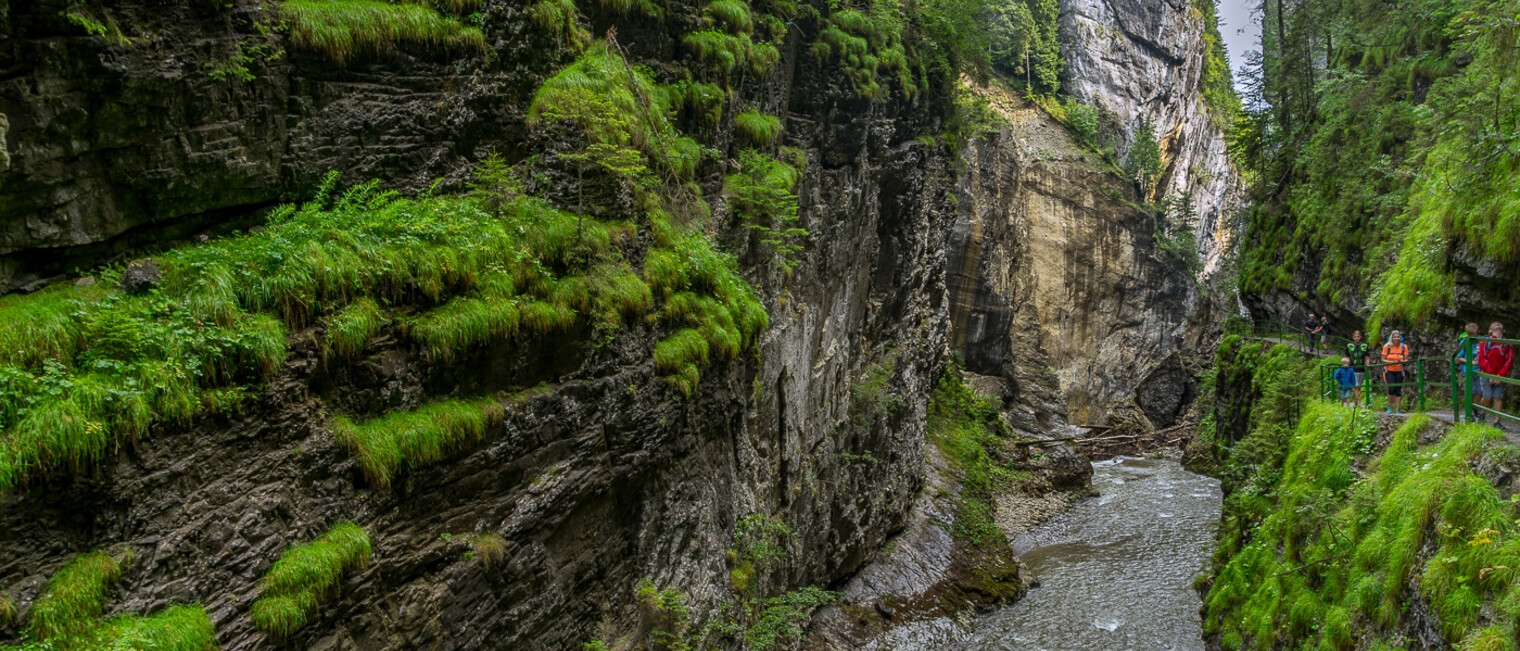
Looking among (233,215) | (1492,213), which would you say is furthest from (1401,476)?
(233,215)

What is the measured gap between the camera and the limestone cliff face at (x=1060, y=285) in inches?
1699

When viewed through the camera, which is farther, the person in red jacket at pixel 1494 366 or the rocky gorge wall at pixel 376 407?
the person in red jacket at pixel 1494 366

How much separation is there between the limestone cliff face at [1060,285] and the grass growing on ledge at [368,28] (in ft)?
116

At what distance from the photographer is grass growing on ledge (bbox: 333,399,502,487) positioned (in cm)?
679

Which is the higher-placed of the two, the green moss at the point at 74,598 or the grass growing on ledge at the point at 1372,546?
the green moss at the point at 74,598

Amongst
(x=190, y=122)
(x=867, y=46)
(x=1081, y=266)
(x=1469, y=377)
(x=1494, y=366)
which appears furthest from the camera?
(x=1081, y=266)

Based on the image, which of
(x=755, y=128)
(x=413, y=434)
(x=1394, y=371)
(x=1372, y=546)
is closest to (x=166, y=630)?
(x=413, y=434)

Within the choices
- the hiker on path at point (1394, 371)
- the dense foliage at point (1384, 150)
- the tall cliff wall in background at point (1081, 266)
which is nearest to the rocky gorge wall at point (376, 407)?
the hiker on path at point (1394, 371)

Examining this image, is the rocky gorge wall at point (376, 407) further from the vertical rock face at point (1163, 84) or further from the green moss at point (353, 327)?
the vertical rock face at point (1163, 84)

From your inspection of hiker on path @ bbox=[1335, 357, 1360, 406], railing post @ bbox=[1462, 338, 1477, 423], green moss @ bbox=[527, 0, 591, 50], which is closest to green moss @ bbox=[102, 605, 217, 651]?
green moss @ bbox=[527, 0, 591, 50]

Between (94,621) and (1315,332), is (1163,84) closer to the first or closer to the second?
Result: (1315,332)

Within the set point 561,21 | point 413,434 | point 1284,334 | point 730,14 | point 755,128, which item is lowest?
point 1284,334

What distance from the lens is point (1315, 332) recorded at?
21.4 meters

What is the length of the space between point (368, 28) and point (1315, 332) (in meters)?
24.0
